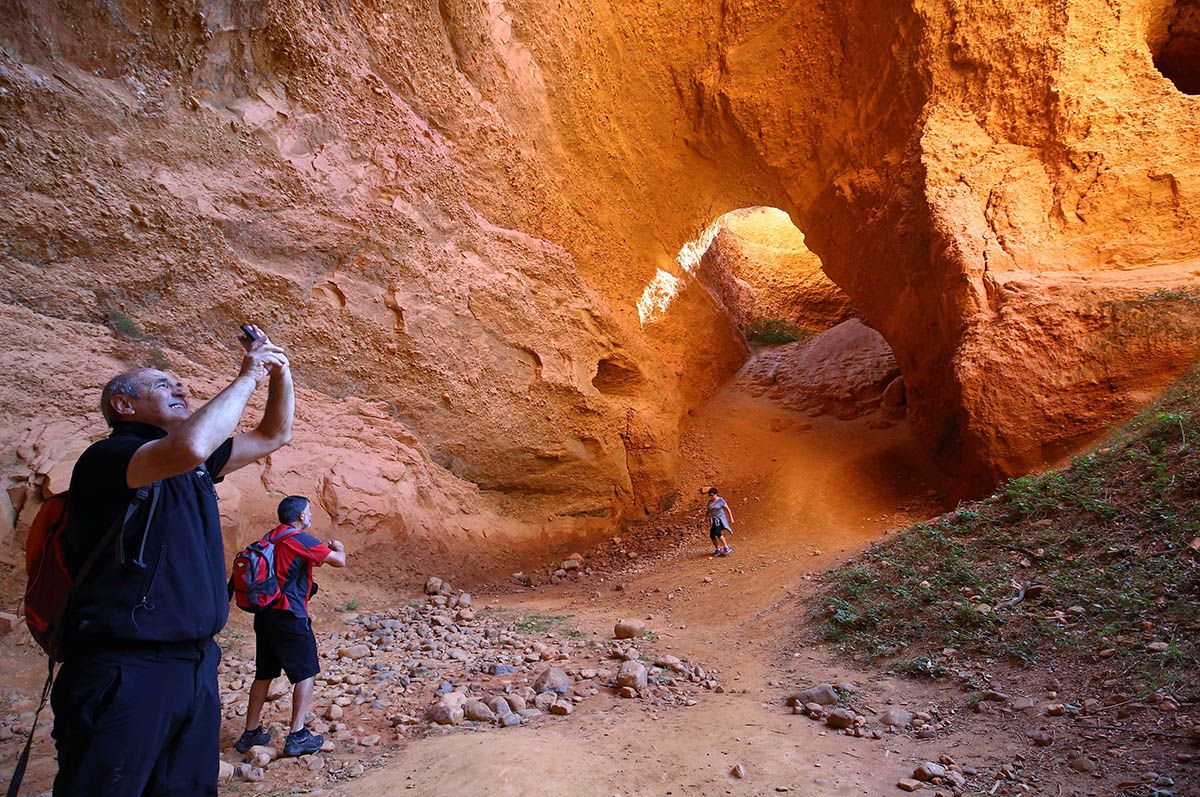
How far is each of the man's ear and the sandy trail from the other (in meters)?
1.92

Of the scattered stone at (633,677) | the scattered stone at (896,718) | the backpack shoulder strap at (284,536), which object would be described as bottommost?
the scattered stone at (633,677)

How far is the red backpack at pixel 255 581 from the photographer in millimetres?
3406

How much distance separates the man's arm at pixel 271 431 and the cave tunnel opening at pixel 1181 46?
12.8 m

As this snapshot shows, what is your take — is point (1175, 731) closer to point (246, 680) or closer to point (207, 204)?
point (246, 680)

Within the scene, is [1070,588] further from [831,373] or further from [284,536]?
[831,373]

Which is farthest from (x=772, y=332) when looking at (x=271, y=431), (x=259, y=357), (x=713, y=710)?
(x=259, y=357)

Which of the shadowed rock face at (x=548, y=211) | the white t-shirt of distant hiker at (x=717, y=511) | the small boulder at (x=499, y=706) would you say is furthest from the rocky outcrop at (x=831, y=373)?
the small boulder at (x=499, y=706)

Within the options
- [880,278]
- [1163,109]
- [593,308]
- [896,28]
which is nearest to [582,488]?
[593,308]

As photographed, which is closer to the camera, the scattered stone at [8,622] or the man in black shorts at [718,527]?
the scattered stone at [8,622]

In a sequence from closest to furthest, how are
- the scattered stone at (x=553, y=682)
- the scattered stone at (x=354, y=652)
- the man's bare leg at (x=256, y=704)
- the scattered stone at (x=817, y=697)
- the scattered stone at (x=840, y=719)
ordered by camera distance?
the man's bare leg at (x=256, y=704), the scattered stone at (x=840, y=719), the scattered stone at (x=817, y=697), the scattered stone at (x=553, y=682), the scattered stone at (x=354, y=652)

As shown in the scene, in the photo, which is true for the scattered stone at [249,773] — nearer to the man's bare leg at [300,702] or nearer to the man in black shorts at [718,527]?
the man's bare leg at [300,702]

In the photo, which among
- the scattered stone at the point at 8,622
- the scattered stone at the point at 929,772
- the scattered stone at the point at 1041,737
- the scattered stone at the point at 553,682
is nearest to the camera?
the scattered stone at the point at 929,772

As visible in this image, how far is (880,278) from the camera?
10609 millimetres

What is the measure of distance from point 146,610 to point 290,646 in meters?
1.68
